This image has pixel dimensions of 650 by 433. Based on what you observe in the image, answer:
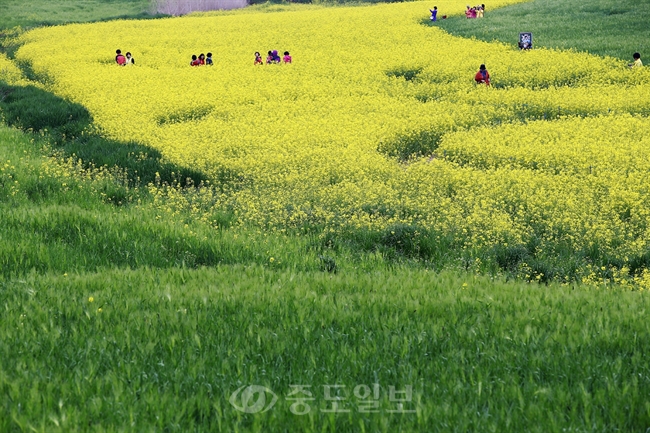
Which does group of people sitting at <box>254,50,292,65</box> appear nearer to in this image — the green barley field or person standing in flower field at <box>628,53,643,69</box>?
person standing in flower field at <box>628,53,643,69</box>

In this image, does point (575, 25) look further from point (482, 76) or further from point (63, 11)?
point (63, 11)

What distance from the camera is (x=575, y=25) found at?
3136cm

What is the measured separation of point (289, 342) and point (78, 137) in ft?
44.1

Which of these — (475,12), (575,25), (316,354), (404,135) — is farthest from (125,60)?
(316,354)

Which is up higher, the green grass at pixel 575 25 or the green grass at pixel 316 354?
the green grass at pixel 575 25

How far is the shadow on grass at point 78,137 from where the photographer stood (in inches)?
541

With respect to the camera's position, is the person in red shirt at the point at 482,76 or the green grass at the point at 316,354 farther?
the person in red shirt at the point at 482,76

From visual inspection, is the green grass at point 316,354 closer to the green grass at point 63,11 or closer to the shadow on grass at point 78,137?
the shadow on grass at point 78,137

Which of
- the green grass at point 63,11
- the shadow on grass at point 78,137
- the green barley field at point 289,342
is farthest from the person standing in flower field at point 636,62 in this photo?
the green grass at point 63,11

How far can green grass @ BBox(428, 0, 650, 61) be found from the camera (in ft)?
84.9

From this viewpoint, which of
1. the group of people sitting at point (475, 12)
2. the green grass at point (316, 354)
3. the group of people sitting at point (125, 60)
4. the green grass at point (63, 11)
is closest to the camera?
the green grass at point (316, 354)

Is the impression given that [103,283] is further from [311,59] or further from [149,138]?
[311,59]

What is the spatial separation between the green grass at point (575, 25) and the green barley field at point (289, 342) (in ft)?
64.6

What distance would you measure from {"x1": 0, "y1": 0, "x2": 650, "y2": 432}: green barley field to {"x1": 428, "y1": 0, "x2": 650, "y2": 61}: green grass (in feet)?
64.6
